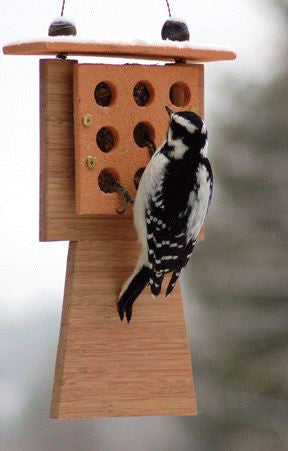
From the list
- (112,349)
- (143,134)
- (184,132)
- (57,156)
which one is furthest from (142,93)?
(112,349)

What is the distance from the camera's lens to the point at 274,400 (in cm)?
1058

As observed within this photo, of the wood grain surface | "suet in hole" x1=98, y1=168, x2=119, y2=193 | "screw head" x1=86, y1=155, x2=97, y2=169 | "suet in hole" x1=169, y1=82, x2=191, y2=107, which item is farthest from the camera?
"suet in hole" x1=169, y1=82, x2=191, y2=107

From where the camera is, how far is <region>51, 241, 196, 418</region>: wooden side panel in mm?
4559

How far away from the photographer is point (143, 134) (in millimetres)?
4723

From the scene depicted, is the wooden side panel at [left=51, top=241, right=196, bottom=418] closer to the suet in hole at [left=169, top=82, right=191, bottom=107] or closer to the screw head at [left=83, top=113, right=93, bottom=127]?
the screw head at [left=83, top=113, right=93, bottom=127]

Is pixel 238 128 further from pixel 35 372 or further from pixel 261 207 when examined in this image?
pixel 35 372

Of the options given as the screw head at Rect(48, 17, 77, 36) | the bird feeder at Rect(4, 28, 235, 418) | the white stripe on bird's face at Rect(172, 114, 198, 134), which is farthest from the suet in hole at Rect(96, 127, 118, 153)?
the screw head at Rect(48, 17, 77, 36)

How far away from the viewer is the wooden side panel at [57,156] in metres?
4.52

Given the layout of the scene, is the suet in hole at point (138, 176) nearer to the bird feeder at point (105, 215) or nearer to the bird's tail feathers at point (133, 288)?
the bird feeder at point (105, 215)

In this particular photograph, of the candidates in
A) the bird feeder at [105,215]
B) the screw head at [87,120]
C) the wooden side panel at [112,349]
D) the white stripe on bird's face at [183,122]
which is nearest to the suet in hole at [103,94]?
the bird feeder at [105,215]

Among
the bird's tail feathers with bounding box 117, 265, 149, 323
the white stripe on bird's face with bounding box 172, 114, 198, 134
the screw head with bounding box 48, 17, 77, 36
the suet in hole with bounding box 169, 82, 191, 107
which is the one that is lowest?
the bird's tail feathers with bounding box 117, 265, 149, 323

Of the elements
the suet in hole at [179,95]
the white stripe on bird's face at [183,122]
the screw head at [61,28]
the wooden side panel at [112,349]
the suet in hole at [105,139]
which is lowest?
the wooden side panel at [112,349]

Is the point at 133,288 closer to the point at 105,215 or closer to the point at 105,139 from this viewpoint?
the point at 105,215

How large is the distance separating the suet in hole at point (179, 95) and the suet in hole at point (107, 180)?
1.08ft
